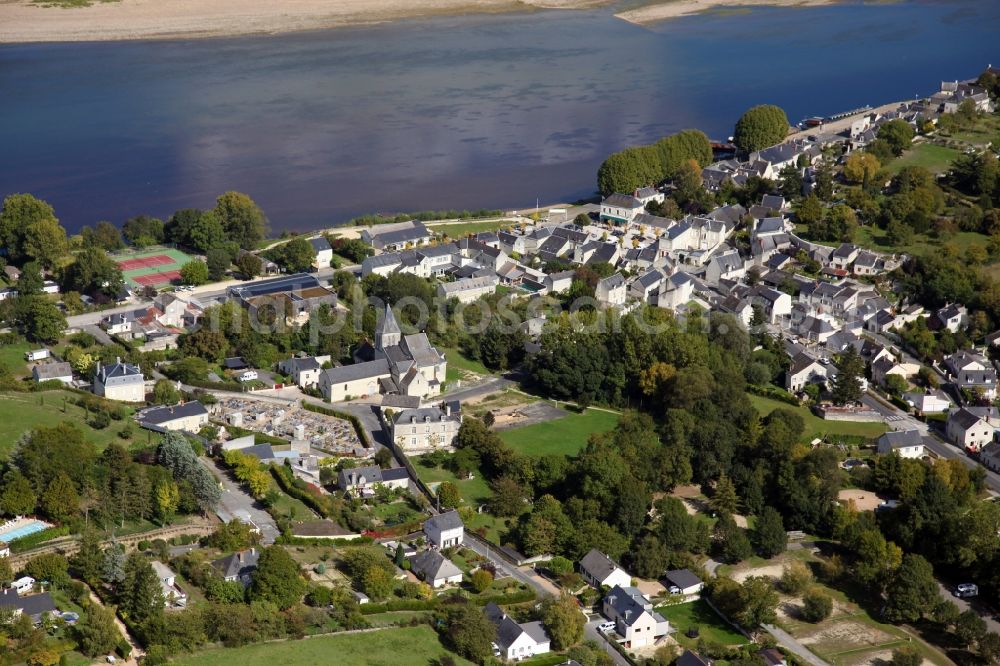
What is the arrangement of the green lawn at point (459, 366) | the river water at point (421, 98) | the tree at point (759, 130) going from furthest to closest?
the tree at point (759, 130) < the river water at point (421, 98) < the green lawn at point (459, 366)

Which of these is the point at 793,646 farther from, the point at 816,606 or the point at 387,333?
the point at 387,333

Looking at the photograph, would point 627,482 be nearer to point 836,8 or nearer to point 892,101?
point 892,101

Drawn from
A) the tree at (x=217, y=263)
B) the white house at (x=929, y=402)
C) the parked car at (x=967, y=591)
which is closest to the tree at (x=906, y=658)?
the parked car at (x=967, y=591)

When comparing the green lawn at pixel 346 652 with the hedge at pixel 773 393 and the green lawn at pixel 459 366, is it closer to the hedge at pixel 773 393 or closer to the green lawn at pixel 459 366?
the green lawn at pixel 459 366

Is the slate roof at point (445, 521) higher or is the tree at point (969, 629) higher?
the slate roof at point (445, 521)

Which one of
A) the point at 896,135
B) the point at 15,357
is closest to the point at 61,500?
the point at 15,357

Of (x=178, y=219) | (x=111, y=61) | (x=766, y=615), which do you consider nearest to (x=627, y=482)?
(x=766, y=615)
